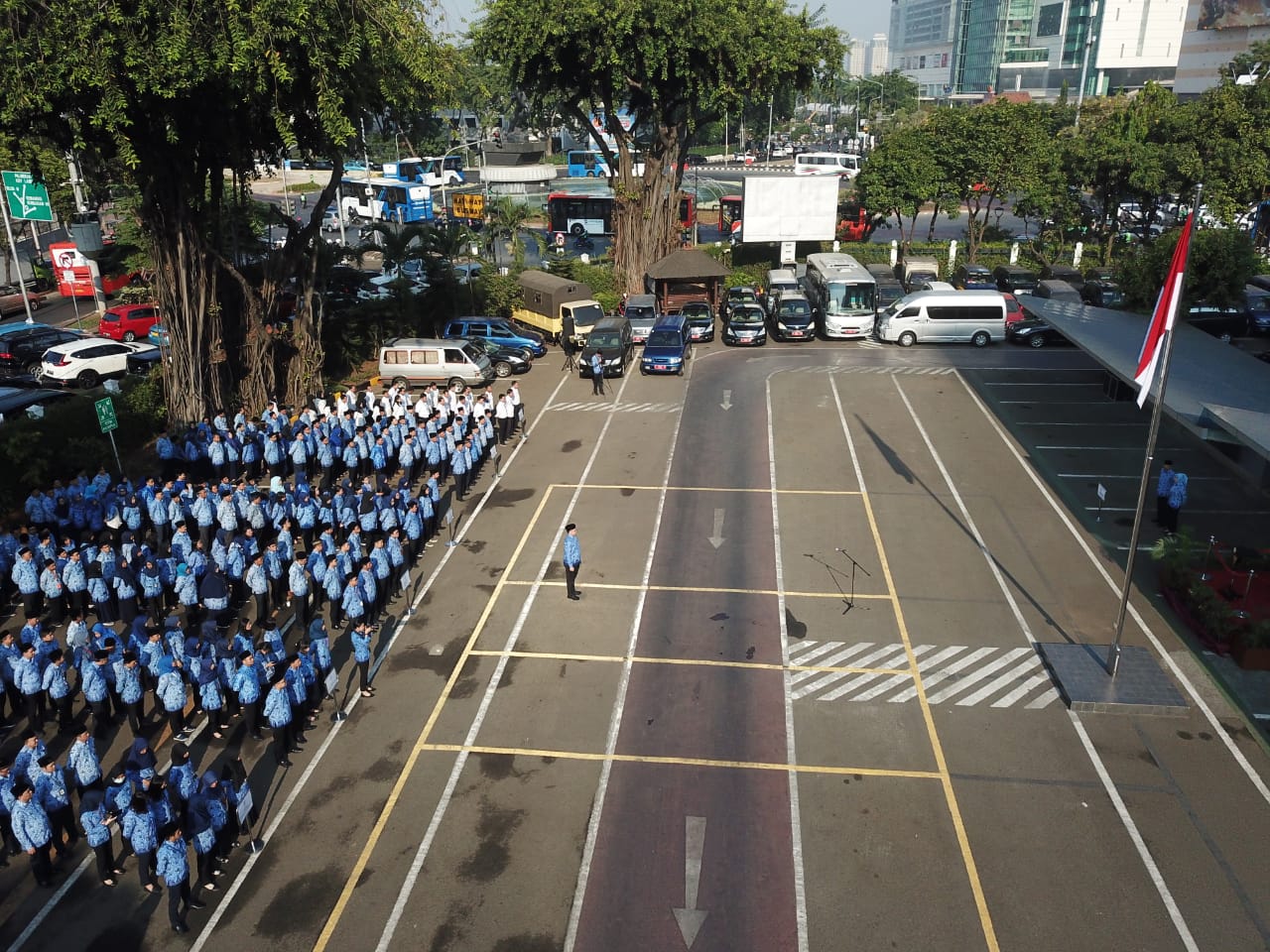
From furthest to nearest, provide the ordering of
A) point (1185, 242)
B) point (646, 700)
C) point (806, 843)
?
point (646, 700)
point (1185, 242)
point (806, 843)

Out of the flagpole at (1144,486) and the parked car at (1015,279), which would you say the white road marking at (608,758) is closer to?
the flagpole at (1144,486)

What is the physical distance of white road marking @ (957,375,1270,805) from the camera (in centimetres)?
1243

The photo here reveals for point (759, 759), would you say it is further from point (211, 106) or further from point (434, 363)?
point (211, 106)

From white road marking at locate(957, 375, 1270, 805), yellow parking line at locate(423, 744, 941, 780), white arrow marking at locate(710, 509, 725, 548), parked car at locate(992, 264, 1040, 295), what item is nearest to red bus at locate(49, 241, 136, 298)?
white arrow marking at locate(710, 509, 725, 548)

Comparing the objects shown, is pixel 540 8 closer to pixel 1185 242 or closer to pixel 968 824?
pixel 1185 242

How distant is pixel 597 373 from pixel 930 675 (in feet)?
55.1

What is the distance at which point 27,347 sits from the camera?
3123 centimetres

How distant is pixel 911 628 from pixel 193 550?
12.8 m

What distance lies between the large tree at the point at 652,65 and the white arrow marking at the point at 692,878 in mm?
33064

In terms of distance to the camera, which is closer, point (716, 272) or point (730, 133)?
point (716, 272)

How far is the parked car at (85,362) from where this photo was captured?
96.7ft

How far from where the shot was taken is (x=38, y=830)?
34.0 feet

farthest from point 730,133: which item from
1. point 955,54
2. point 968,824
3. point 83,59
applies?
point 968,824

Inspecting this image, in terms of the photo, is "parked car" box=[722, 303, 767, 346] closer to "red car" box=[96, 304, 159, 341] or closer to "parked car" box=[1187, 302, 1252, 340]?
"parked car" box=[1187, 302, 1252, 340]
